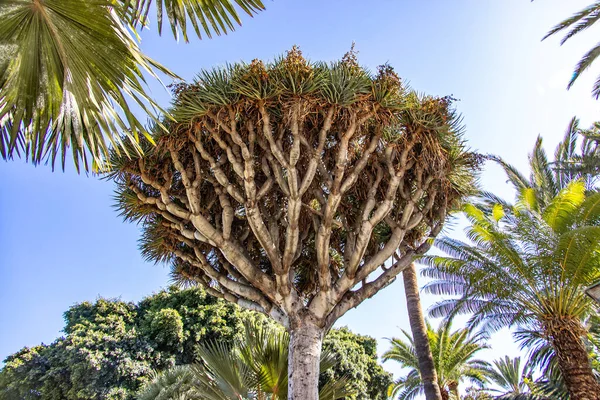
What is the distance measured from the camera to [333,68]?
23.1 feet

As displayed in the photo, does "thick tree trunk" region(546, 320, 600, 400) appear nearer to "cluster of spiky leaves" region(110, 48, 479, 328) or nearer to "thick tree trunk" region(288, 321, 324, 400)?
"cluster of spiky leaves" region(110, 48, 479, 328)

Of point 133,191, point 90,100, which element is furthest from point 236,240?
point 90,100

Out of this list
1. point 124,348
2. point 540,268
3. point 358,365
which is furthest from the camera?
point 358,365

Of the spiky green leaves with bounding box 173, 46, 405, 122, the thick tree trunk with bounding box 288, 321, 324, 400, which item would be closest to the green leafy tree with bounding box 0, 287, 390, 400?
the thick tree trunk with bounding box 288, 321, 324, 400

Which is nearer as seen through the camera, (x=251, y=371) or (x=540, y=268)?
(x=251, y=371)

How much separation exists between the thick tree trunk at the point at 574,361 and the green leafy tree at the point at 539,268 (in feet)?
0.04

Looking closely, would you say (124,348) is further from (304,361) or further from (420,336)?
(304,361)

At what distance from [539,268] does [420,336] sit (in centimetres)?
289

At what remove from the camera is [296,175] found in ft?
21.3

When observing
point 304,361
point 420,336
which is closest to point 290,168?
point 304,361

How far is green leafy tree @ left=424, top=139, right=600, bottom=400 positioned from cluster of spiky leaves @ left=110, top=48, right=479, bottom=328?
1.01 m

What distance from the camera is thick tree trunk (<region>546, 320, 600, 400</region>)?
22.6ft

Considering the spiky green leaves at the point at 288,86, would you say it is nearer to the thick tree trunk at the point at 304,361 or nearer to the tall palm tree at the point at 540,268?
the tall palm tree at the point at 540,268

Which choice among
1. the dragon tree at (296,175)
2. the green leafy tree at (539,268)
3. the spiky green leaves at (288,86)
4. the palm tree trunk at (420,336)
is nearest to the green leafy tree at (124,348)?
the palm tree trunk at (420,336)
